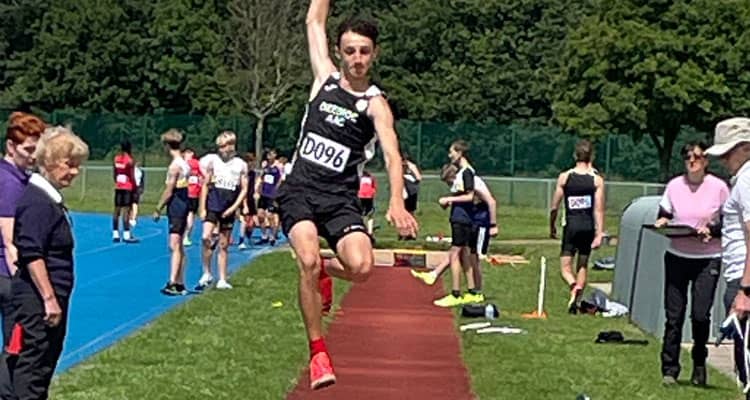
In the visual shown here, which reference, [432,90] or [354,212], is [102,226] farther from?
[432,90]

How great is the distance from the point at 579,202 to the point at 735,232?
953 cm

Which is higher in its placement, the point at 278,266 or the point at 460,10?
the point at 460,10

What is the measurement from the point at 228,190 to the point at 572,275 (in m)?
4.81

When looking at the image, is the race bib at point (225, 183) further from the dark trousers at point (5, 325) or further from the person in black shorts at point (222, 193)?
the dark trousers at point (5, 325)

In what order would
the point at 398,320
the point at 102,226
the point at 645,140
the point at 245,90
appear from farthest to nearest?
the point at 245,90 → the point at 645,140 → the point at 102,226 → the point at 398,320

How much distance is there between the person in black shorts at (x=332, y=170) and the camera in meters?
9.52

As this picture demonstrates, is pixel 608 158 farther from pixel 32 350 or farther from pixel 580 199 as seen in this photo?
pixel 32 350

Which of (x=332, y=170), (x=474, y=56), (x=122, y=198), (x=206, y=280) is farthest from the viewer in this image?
(x=474, y=56)

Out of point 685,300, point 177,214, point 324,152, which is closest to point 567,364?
point 685,300

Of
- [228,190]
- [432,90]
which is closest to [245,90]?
[432,90]

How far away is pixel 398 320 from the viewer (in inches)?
770

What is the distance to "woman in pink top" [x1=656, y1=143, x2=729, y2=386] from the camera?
13195 mm

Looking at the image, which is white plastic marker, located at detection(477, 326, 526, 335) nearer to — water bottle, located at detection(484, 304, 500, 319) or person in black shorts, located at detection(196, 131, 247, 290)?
water bottle, located at detection(484, 304, 500, 319)

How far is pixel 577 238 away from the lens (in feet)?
65.4
